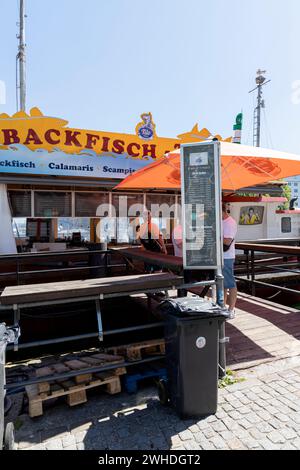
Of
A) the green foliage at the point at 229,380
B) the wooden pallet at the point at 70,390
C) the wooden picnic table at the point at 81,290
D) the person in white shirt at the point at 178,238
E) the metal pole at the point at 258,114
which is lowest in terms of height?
the green foliage at the point at 229,380

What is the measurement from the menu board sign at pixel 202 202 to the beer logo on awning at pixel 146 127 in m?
5.64

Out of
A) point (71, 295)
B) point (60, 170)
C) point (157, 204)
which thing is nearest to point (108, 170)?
point (60, 170)

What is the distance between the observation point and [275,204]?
11898mm

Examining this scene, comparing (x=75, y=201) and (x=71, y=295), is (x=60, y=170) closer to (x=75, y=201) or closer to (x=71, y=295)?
(x=75, y=201)

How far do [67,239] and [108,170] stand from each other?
8.58 feet

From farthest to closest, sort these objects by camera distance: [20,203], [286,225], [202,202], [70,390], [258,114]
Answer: [258,114]
[286,225]
[20,203]
[202,202]
[70,390]

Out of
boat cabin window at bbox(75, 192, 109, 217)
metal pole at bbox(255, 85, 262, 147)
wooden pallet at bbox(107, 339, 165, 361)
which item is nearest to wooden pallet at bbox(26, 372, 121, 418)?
wooden pallet at bbox(107, 339, 165, 361)

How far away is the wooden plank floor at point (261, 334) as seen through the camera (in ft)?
13.0

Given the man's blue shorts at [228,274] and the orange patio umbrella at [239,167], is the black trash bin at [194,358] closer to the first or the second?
the orange patio umbrella at [239,167]

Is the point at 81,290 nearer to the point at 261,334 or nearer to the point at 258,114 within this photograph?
the point at 261,334

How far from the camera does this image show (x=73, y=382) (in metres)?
3.18

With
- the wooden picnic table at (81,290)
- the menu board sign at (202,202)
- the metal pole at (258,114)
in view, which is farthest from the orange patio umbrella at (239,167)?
the metal pole at (258,114)

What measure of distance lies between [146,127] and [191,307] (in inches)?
281

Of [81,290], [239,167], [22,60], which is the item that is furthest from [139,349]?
[22,60]
